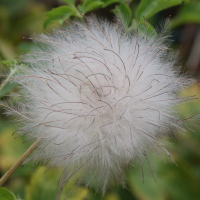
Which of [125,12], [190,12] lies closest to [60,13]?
[125,12]

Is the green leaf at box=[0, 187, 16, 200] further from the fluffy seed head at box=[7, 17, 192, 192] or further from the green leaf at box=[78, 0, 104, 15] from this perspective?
the green leaf at box=[78, 0, 104, 15]

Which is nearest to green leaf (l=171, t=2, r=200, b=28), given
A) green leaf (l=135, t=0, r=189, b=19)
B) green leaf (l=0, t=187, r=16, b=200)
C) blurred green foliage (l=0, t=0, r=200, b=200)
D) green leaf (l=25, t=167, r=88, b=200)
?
blurred green foliage (l=0, t=0, r=200, b=200)

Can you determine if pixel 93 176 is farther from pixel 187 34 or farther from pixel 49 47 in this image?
pixel 187 34

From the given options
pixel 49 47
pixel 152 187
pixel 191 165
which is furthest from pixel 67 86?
pixel 191 165

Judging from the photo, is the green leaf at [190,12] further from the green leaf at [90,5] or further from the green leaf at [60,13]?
the green leaf at [60,13]

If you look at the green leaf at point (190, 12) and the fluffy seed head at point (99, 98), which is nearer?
the fluffy seed head at point (99, 98)

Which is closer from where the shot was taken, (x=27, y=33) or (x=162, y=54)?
(x=162, y=54)

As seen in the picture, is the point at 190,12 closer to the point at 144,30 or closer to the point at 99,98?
the point at 144,30

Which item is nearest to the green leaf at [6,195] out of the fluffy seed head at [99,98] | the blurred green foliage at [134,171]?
the fluffy seed head at [99,98]

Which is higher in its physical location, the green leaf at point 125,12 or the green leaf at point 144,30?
the green leaf at point 125,12
